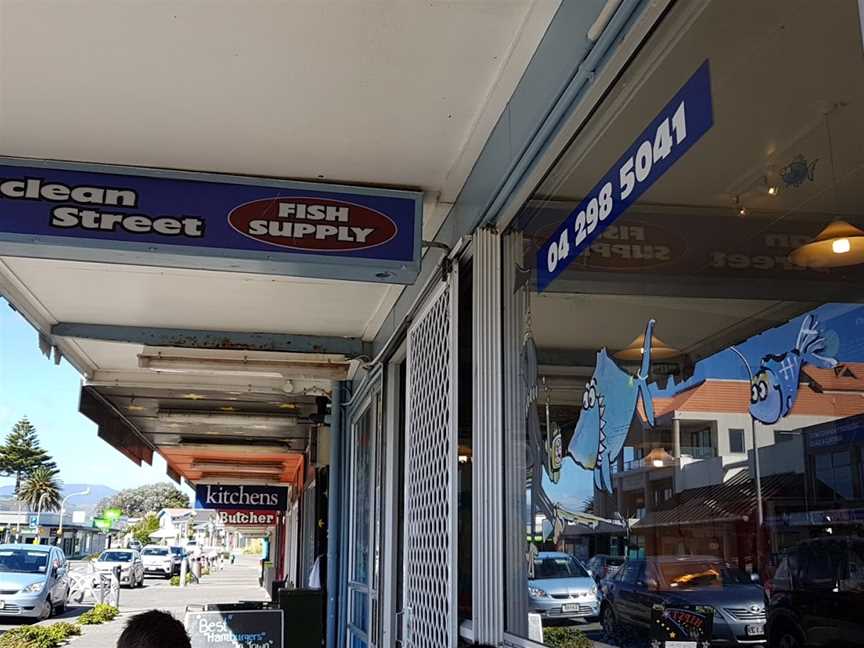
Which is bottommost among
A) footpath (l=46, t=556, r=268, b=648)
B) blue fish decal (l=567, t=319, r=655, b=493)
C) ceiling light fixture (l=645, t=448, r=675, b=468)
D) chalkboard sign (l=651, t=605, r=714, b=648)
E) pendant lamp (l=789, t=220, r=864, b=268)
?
footpath (l=46, t=556, r=268, b=648)

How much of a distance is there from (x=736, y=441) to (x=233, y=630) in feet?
14.4

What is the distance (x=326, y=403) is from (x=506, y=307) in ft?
18.2

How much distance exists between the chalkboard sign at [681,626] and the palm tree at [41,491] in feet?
244

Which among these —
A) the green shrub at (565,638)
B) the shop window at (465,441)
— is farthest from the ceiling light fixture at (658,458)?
the shop window at (465,441)

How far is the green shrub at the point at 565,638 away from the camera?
2615 mm

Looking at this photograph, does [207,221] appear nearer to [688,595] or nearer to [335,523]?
[688,595]

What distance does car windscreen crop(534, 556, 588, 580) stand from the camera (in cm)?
270

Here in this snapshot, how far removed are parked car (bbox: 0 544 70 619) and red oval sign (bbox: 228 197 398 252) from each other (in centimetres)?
1583

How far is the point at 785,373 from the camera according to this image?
1957 millimetres

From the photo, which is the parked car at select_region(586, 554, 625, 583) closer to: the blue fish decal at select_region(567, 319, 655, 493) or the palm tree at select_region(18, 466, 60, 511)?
the blue fish decal at select_region(567, 319, 655, 493)

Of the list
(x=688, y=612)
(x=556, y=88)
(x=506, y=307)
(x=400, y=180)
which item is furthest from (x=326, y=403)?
(x=688, y=612)

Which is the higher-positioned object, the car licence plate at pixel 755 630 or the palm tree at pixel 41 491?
the palm tree at pixel 41 491

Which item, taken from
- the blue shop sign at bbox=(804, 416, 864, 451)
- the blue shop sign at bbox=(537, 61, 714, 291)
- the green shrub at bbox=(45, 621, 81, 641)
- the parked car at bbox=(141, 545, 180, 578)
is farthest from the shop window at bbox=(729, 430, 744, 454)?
the parked car at bbox=(141, 545, 180, 578)

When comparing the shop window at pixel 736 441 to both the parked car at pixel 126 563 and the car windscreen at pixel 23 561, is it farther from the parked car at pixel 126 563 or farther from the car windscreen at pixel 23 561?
the parked car at pixel 126 563
